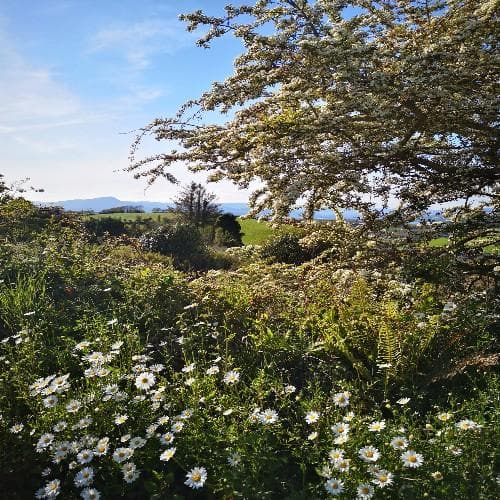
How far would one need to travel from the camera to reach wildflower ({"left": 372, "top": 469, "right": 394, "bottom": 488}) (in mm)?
2536

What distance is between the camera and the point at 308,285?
561 cm

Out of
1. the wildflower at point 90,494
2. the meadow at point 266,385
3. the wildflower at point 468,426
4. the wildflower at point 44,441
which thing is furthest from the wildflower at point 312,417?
the wildflower at point 44,441

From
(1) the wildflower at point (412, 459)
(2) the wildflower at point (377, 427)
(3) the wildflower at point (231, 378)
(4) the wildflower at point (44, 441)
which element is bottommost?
(4) the wildflower at point (44, 441)

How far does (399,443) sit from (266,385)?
1.26m

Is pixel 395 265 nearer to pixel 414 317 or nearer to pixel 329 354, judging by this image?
pixel 414 317

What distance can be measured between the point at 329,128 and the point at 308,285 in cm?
207

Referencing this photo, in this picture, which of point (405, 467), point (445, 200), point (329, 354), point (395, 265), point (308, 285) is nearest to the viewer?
point (405, 467)

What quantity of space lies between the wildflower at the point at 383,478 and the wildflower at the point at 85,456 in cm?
164

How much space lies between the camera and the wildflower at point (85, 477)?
2.90 metres

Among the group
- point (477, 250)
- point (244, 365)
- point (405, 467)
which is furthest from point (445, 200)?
point (405, 467)

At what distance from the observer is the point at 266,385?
382cm

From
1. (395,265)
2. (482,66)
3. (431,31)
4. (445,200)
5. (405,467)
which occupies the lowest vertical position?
(405,467)

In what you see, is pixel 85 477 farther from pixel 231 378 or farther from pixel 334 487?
pixel 334 487

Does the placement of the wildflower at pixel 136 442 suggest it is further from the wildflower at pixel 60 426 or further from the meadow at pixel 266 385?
the wildflower at pixel 60 426
